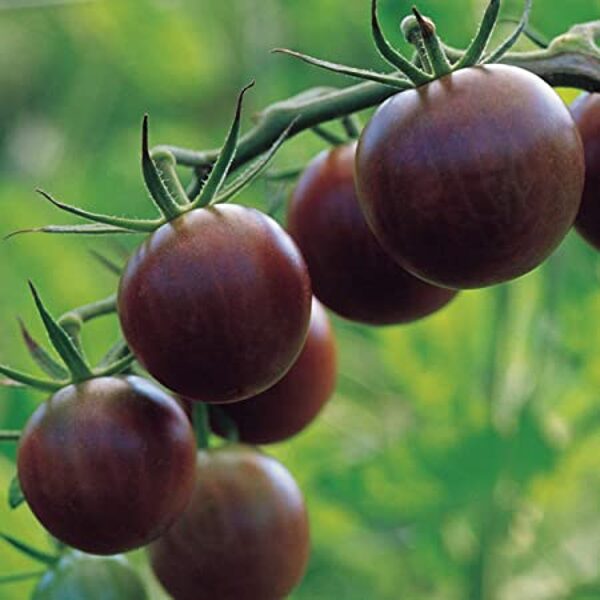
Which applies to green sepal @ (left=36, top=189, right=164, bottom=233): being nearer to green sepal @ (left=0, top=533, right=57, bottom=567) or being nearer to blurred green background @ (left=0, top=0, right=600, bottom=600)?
green sepal @ (left=0, top=533, right=57, bottom=567)

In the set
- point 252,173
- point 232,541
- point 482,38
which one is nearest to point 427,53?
point 482,38

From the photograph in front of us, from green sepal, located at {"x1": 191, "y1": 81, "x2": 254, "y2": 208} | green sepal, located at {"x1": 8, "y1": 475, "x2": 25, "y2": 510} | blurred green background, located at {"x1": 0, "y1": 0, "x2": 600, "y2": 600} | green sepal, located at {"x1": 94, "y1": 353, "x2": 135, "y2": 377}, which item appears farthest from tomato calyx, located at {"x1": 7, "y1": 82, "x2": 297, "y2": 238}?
blurred green background, located at {"x1": 0, "y1": 0, "x2": 600, "y2": 600}

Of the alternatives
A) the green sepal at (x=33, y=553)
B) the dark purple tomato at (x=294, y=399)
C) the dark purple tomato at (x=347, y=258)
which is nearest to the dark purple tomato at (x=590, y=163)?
the dark purple tomato at (x=347, y=258)

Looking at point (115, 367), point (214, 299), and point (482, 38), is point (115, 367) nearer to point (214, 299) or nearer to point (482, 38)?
point (214, 299)

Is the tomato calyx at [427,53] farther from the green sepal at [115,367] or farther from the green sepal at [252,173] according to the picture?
the green sepal at [115,367]

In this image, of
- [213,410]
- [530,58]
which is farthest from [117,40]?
[530,58]
